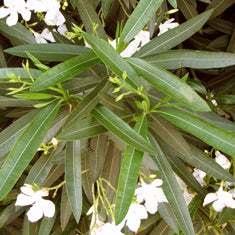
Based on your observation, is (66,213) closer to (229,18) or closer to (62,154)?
(62,154)

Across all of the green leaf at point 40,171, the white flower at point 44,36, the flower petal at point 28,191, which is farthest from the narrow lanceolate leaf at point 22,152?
the white flower at point 44,36

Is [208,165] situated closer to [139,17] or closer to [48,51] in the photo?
[139,17]

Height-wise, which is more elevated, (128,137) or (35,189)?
(128,137)

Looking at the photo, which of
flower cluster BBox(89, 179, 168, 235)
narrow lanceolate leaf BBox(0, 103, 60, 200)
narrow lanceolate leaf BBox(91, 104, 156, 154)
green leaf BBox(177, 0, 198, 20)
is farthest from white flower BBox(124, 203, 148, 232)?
green leaf BBox(177, 0, 198, 20)

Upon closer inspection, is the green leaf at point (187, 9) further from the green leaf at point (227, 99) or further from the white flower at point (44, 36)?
the white flower at point (44, 36)

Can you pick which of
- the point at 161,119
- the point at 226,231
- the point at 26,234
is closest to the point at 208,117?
the point at 161,119

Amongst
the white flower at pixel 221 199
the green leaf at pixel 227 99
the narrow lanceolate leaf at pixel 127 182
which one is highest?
the narrow lanceolate leaf at pixel 127 182

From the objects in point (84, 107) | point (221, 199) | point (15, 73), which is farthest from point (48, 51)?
point (221, 199)
